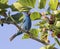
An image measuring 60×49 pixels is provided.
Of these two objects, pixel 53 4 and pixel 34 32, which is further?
pixel 34 32

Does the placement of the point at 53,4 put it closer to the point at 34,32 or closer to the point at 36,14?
the point at 36,14

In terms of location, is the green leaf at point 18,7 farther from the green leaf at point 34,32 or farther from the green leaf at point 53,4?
the green leaf at point 34,32

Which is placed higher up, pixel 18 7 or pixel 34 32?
pixel 18 7

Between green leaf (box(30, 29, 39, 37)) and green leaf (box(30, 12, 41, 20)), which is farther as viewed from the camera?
green leaf (box(30, 29, 39, 37))

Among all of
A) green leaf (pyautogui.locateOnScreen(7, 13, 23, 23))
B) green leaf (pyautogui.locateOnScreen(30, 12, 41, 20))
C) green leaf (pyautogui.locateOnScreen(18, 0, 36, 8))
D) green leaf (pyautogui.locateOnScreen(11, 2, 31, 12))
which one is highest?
green leaf (pyautogui.locateOnScreen(18, 0, 36, 8))

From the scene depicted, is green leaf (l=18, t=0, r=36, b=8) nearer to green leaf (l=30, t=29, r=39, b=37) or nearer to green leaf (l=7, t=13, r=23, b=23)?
green leaf (l=7, t=13, r=23, b=23)

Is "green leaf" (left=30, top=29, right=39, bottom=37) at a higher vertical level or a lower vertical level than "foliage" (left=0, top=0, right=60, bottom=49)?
lower

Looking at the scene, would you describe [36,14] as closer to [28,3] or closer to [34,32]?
[28,3]

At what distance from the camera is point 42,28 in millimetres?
980

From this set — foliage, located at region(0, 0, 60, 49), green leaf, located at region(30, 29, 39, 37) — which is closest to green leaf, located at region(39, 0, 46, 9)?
foliage, located at region(0, 0, 60, 49)

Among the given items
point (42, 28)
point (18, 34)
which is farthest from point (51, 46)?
point (18, 34)

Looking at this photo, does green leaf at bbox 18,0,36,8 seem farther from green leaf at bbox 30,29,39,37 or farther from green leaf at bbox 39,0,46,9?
green leaf at bbox 30,29,39,37

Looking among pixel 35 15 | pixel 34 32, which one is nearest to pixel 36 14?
pixel 35 15

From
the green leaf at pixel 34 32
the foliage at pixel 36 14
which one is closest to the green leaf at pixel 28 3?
the foliage at pixel 36 14
